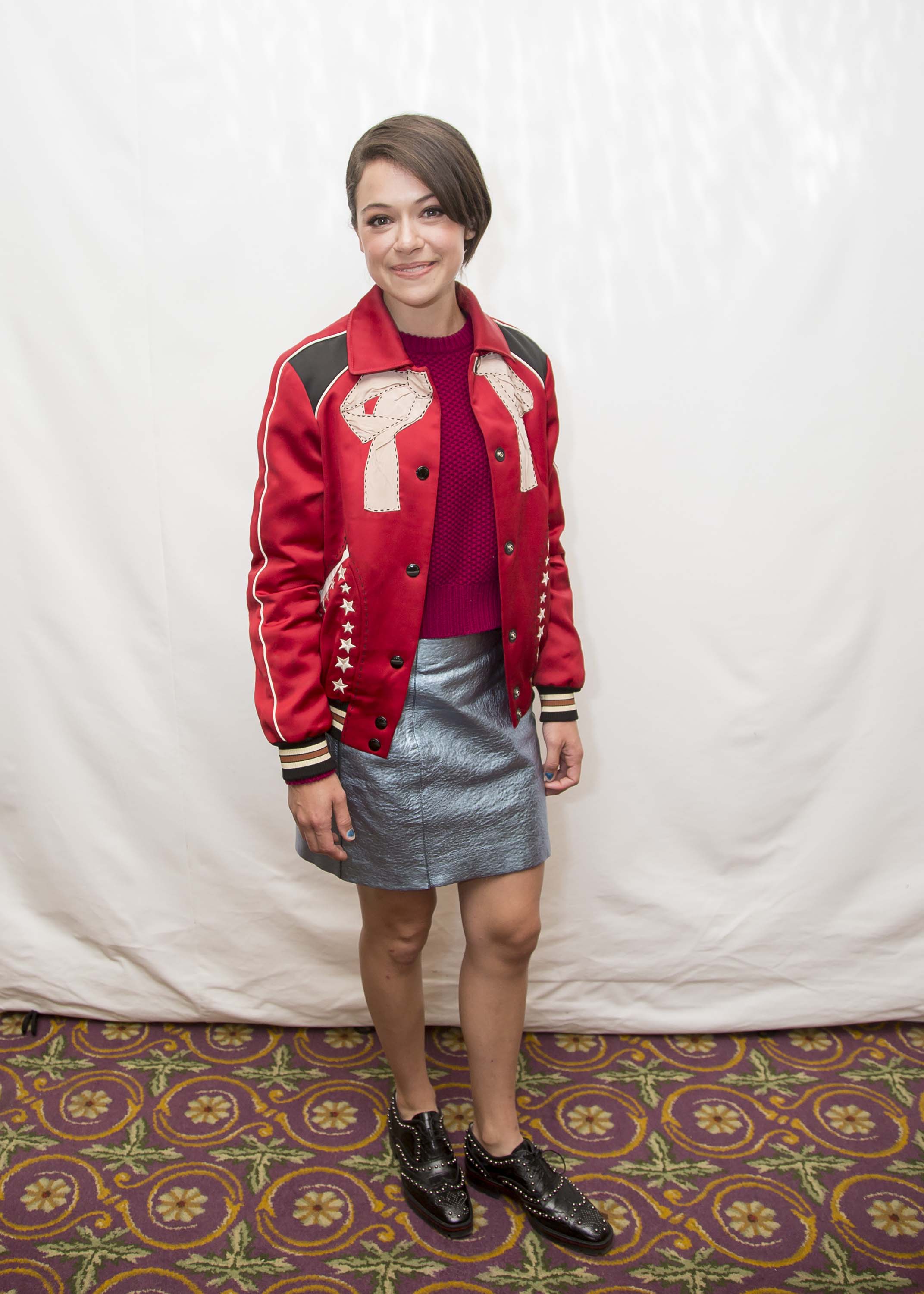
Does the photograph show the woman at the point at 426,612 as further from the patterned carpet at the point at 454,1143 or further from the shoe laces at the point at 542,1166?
the patterned carpet at the point at 454,1143

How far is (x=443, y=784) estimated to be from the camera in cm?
158

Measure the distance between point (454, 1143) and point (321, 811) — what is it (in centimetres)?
78

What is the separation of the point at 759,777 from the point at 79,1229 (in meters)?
1.43

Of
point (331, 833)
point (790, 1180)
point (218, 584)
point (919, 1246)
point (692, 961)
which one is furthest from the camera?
point (692, 961)

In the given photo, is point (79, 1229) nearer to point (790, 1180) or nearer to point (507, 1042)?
point (507, 1042)

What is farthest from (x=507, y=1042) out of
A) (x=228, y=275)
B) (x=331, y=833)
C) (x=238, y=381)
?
(x=228, y=275)

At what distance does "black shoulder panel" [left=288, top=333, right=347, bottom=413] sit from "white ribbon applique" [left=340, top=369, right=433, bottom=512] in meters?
0.03

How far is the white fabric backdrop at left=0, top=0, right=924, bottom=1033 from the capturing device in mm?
1881

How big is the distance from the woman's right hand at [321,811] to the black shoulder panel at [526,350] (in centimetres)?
68

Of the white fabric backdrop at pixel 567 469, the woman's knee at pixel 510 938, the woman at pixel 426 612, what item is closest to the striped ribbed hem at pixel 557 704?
the woman at pixel 426 612

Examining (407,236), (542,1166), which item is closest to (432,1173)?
(542,1166)

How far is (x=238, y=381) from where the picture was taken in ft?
6.49

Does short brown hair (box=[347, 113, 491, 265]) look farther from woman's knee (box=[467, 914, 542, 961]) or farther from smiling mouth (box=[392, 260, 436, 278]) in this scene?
woman's knee (box=[467, 914, 542, 961])

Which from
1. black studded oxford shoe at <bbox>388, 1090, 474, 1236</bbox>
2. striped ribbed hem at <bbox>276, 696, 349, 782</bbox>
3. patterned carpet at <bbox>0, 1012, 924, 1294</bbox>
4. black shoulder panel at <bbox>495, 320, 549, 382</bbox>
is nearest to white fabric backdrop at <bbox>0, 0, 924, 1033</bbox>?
patterned carpet at <bbox>0, 1012, 924, 1294</bbox>
